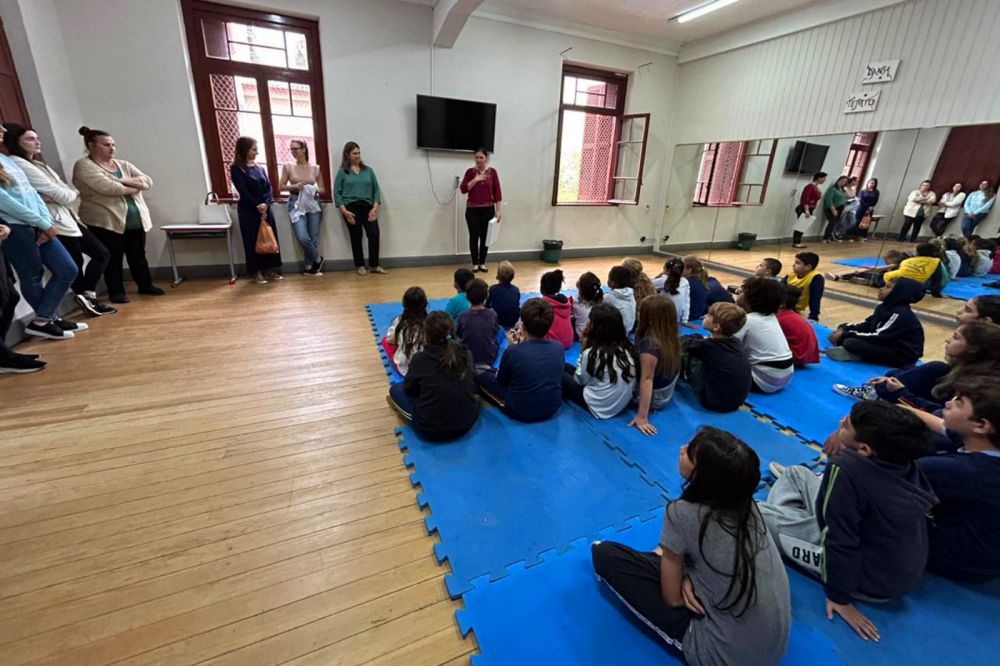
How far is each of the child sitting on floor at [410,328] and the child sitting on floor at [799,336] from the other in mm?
2762

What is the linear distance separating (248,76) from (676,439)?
6.02 metres

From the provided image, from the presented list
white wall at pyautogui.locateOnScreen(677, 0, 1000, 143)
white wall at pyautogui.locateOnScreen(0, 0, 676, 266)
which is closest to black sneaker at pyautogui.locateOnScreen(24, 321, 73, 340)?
white wall at pyautogui.locateOnScreen(0, 0, 676, 266)

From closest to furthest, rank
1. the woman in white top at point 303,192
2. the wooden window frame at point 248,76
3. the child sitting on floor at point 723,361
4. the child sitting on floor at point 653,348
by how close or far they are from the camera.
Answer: the child sitting on floor at point 653,348, the child sitting on floor at point 723,361, the wooden window frame at point 248,76, the woman in white top at point 303,192

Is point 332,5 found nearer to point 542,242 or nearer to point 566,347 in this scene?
point 542,242

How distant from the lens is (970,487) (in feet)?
4.91

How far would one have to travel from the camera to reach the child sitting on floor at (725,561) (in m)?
1.17

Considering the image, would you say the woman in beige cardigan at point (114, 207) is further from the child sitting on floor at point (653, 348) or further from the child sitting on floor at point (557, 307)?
the child sitting on floor at point (653, 348)

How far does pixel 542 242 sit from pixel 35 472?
21.0 ft

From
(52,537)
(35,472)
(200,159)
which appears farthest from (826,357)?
(200,159)

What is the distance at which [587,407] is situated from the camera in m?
2.77

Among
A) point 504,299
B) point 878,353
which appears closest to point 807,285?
point 878,353

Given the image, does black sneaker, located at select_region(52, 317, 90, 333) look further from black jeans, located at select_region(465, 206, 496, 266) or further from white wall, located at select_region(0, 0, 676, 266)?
black jeans, located at select_region(465, 206, 496, 266)

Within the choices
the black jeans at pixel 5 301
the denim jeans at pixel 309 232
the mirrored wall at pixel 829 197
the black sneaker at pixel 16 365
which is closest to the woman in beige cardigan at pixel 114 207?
the black jeans at pixel 5 301

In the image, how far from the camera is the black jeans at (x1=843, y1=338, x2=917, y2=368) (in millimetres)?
3514
